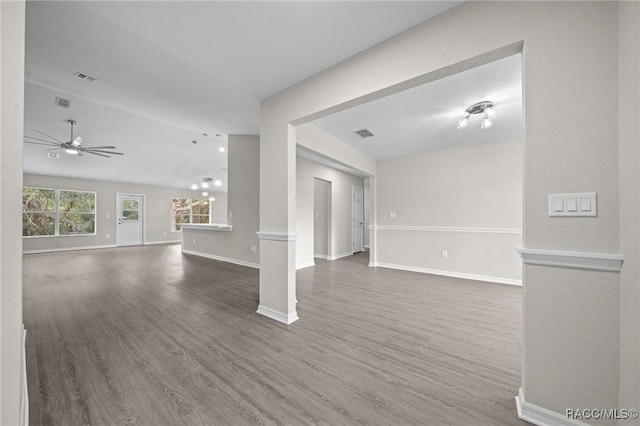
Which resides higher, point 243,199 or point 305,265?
point 243,199

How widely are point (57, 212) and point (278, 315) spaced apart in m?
9.61

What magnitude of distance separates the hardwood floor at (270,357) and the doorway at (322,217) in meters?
2.92

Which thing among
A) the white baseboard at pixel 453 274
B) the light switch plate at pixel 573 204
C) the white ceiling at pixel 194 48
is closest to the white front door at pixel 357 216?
the white baseboard at pixel 453 274

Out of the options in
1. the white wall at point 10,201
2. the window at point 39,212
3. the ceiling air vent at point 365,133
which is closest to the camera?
the white wall at point 10,201

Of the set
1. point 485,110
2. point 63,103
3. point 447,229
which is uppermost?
point 63,103

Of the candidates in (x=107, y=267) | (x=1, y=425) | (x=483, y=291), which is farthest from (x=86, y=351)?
(x=483, y=291)

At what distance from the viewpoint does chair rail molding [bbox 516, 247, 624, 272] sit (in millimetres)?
1102

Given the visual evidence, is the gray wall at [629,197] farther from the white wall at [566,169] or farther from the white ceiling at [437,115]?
the white ceiling at [437,115]

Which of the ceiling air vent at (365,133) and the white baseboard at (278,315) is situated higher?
the ceiling air vent at (365,133)

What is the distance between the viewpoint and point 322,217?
646 cm

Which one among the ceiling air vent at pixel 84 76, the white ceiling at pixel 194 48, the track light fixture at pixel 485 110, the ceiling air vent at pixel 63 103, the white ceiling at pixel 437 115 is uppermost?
the ceiling air vent at pixel 63 103

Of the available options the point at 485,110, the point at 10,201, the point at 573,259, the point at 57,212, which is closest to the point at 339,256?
the point at 485,110

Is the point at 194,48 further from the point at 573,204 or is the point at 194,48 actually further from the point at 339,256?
the point at 339,256

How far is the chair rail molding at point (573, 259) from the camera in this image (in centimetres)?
110
